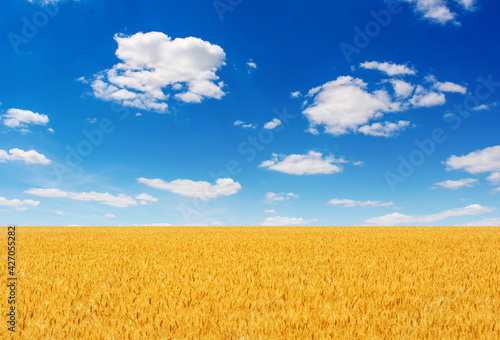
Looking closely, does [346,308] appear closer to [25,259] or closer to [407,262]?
[407,262]

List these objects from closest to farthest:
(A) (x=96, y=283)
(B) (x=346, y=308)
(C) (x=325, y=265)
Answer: (B) (x=346, y=308)
(A) (x=96, y=283)
(C) (x=325, y=265)

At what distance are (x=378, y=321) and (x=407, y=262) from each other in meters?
4.94

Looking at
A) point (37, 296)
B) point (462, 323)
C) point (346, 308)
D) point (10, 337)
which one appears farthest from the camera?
point (37, 296)

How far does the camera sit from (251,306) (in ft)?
16.7

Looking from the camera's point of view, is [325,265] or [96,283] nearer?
[96,283]

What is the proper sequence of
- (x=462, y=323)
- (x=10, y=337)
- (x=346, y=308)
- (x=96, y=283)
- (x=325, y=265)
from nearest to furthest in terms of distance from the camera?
(x=10, y=337) → (x=462, y=323) → (x=346, y=308) → (x=96, y=283) → (x=325, y=265)

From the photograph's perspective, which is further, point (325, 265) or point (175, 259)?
point (175, 259)

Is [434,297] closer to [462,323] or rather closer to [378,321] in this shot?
[462,323]

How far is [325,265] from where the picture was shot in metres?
8.26

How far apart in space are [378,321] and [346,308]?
1.84 feet

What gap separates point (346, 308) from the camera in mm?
4910

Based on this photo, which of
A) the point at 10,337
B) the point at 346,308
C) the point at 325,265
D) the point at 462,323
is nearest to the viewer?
the point at 10,337

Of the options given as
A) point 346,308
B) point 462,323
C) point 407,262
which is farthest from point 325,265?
point 462,323

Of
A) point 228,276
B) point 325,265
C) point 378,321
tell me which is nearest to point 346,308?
point 378,321
